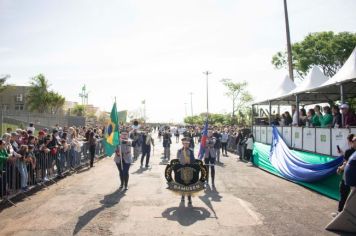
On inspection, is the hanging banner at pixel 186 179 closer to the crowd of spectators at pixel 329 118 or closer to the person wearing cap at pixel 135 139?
the crowd of spectators at pixel 329 118

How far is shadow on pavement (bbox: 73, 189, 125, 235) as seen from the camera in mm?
7316

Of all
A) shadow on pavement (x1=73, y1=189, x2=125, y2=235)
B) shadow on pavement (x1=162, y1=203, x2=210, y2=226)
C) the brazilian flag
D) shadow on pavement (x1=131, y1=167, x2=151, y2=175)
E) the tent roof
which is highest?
the tent roof

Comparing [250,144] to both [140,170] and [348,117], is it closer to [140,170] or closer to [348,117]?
[140,170]

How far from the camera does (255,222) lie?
24.8 ft

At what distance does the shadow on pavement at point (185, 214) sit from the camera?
774 centimetres

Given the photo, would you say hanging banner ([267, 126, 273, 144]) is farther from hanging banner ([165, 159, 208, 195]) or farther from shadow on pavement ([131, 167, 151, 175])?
hanging banner ([165, 159, 208, 195])

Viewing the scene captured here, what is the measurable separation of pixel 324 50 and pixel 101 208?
1224 inches

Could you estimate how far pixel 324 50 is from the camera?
1331 inches

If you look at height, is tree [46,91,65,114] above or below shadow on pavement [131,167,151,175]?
above

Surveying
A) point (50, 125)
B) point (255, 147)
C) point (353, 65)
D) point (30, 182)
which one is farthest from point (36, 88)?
point (353, 65)

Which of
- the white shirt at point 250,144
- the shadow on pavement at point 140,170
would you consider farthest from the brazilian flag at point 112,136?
the white shirt at point 250,144

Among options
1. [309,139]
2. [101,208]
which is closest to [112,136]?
[101,208]

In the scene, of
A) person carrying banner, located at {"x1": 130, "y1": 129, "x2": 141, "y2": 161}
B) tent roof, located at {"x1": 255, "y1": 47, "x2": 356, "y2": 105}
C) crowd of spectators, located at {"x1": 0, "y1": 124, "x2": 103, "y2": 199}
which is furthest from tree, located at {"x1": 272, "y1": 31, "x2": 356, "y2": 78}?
crowd of spectators, located at {"x1": 0, "y1": 124, "x2": 103, "y2": 199}

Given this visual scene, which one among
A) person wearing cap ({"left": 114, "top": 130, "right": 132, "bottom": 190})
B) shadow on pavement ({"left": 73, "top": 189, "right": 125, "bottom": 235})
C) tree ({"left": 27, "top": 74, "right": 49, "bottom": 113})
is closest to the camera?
shadow on pavement ({"left": 73, "top": 189, "right": 125, "bottom": 235})
